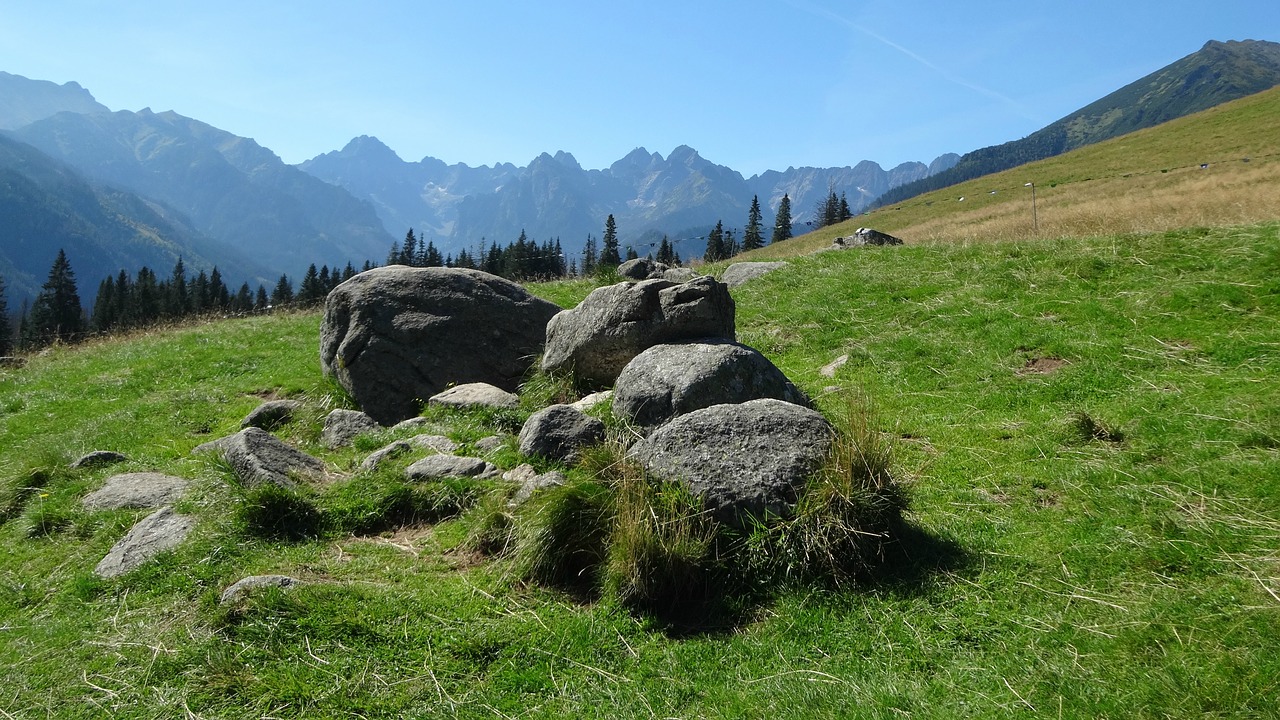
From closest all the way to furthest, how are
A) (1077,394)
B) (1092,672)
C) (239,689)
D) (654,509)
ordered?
1. (1092,672)
2. (239,689)
3. (654,509)
4. (1077,394)

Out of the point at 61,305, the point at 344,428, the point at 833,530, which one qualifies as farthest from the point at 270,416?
the point at 61,305

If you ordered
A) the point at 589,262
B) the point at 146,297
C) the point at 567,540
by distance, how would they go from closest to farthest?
the point at 567,540 → the point at 589,262 → the point at 146,297

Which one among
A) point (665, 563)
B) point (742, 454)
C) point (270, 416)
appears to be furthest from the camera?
point (270, 416)

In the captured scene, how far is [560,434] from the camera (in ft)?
29.9

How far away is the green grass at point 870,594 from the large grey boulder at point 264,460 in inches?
14.3

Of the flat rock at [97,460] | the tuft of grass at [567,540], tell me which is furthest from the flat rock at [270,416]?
the tuft of grass at [567,540]

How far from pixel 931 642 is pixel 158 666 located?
5.91 m

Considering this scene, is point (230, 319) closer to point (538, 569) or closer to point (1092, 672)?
point (538, 569)

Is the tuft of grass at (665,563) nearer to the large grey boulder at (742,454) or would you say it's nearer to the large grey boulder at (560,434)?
the large grey boulder at (742,454)

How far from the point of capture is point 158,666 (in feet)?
17.3

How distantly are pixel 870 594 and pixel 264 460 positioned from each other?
7.43 metres

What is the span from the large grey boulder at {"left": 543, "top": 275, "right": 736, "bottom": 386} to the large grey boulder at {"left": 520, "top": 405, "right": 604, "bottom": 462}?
2366mm

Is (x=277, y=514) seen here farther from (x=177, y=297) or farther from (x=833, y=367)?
(x=177, y=297)

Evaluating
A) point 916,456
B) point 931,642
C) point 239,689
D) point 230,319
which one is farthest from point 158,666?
point 230,319
